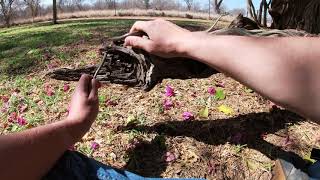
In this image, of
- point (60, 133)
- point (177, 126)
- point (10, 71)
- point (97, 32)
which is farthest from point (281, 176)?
point (97, 32)

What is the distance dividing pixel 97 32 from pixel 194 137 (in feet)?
11.4

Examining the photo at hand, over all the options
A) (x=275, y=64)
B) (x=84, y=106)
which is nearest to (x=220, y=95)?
(x=84, y=106)

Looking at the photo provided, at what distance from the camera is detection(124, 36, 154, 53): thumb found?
1.72 metres

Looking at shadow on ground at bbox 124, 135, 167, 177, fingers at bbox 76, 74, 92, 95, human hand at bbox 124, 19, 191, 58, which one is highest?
human hand at bbox 124, 19, 191, 58

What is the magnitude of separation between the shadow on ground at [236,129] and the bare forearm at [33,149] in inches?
46.3

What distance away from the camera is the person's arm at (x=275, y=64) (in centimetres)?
80

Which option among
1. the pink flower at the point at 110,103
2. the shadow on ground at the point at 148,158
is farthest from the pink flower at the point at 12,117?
the shadow on ground at the point at 148,158

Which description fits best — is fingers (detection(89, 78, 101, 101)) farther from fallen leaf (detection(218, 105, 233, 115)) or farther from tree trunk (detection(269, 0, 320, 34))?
tree trunk (detection(269, 0, 320, 34))

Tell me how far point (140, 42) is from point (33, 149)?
711mm

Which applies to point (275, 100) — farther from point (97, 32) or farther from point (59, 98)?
point (97, 32)

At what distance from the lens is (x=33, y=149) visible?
1.47 m

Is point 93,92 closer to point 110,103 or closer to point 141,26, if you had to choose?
point 141,26

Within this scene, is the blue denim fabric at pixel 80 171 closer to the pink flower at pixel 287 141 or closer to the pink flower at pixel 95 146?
the pink flower at pixel 95 146

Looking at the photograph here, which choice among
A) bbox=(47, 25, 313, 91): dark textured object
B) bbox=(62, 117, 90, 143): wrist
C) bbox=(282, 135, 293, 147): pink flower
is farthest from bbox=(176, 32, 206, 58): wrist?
bbox=(282, 135, 293, 147): pink flower
